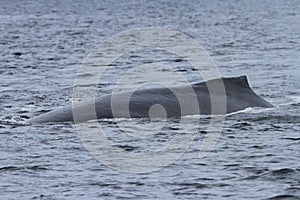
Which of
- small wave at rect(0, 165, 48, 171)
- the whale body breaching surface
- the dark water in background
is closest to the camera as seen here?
the dark water in background

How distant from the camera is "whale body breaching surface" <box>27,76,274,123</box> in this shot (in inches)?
539

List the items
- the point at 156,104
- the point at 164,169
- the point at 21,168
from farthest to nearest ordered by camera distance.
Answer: the point at 156,104, the point at 21,168, the point at 164,169

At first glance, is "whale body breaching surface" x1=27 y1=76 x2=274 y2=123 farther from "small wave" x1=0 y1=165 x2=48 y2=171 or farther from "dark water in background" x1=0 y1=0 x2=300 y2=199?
"small wave" x1=0 y1=165 x2=48 y2=171

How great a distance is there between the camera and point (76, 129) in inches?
513

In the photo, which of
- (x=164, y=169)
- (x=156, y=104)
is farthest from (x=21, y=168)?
(x=156, y=104)

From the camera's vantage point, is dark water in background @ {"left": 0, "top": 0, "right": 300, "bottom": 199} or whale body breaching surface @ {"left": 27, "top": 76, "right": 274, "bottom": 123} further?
whale body breaching surface @ {"left": 27, "top": 76, "right": 274, "bottom": 123}

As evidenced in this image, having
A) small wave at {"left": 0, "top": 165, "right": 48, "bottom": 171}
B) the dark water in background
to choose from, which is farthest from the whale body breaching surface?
small wave at {"left": 0, "top": 165, "right": 48, "bottom": 171}

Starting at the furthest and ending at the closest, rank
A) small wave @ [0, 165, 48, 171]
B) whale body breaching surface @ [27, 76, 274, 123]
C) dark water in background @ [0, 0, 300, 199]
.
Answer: whale body breaching surface @ [27, 76, 274, 123] < small wave @ [0, 165, 48, 171] < dark water in background @ [0, 0, 300, 199]

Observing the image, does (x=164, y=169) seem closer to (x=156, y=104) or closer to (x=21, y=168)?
(x=21, y=168)

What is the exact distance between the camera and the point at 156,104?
13820 millimetres

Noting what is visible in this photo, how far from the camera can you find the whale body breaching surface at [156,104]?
13.7 m

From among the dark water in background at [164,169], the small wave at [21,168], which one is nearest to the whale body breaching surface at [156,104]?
the dark water in background at [164,169]

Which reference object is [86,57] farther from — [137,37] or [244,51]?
[137,37]

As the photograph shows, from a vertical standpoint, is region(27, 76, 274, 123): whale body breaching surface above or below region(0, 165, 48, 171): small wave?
above
